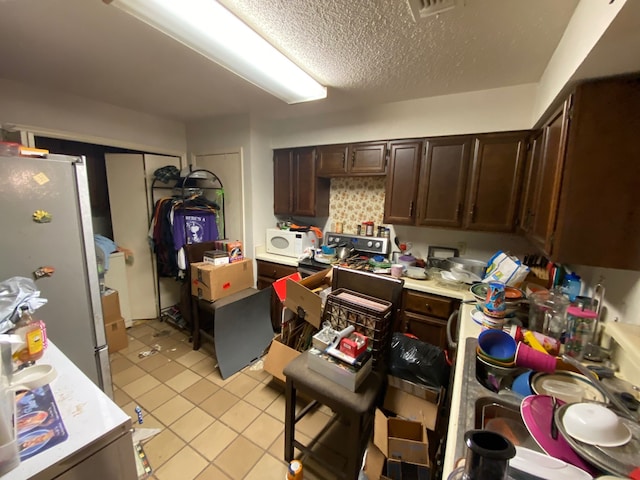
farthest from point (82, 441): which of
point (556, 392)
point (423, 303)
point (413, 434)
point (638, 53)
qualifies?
point (638, 53)

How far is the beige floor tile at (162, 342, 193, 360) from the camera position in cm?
251

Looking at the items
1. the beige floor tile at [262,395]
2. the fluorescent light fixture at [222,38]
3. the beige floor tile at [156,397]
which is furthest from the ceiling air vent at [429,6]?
the beige floor tile at [156,397]

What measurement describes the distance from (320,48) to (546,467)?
197 centimetres

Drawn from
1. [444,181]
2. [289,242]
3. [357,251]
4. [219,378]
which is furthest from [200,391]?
[444,181]

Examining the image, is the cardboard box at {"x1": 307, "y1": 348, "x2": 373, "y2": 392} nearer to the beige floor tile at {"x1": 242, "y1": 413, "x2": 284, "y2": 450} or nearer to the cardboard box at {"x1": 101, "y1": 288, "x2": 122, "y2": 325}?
the beige floor tile at {"x1": 242, "y1": 413, "x2": 284, "y2": 450}

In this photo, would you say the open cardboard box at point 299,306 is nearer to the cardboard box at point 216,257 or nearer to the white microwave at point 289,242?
the white microwave at point 289,242

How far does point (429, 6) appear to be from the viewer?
1167mm

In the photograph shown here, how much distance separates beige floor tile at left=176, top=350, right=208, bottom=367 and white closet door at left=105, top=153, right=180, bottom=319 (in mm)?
1039

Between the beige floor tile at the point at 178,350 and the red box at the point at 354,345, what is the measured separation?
2008 millimetres

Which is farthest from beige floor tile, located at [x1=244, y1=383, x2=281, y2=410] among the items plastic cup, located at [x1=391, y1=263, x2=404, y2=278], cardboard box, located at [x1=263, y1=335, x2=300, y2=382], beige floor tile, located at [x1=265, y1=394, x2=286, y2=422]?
plastic cup, located at [x1=391, y1=263, x2=404, y2=278]

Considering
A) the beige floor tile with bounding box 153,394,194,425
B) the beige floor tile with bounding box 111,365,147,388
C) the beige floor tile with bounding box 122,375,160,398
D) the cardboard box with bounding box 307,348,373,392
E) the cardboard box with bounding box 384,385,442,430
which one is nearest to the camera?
the cardboard box with bounding box 307,348,373,392

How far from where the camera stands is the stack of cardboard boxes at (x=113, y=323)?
248cm

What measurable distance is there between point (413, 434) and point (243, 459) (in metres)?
1.01

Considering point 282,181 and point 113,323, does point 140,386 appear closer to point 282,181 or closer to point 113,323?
point 113,323
